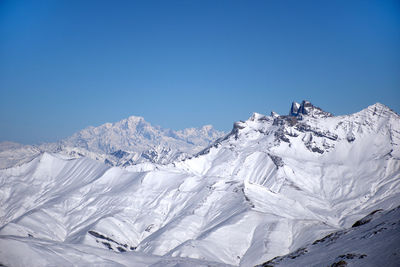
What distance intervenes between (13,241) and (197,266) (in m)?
60.1

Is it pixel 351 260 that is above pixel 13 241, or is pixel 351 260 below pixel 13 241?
below

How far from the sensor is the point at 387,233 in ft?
212

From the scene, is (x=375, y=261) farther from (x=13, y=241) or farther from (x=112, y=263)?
(x=13, y=241)

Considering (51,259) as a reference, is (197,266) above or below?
below

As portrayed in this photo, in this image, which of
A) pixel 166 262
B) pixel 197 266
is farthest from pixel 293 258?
pixel 166 262

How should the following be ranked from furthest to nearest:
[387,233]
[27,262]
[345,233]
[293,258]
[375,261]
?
[27,262] → [345,233] → [293,258] → [387,233] → [375,261]

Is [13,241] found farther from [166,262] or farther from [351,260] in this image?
[351,260]

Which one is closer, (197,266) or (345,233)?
(345,233)

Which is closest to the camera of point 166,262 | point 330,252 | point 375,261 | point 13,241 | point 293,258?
point 375,261

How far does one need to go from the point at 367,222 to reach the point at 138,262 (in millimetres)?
79224

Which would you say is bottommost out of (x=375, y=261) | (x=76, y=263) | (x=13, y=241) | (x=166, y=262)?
(x=375, y=261)

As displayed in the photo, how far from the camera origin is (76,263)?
107000 mm

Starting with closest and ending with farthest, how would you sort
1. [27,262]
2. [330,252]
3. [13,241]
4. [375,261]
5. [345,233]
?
[375,261]
[330,252]
[345,233]
[27,262]
[13,241]

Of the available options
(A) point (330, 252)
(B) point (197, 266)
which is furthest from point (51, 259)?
(A) point (330, 252)
